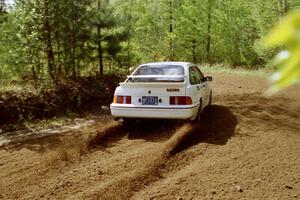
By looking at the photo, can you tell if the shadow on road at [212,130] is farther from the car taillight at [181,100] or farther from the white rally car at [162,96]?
the car taillight at [181,100]

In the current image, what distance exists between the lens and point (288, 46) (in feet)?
1.44

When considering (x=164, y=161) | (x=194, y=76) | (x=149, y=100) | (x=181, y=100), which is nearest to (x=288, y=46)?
(x=164, y=161)

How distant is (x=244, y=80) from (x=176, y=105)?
11.2 meters

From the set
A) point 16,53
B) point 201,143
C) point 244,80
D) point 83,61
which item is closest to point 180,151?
point 201,143

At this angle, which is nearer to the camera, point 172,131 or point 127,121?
point 172,131

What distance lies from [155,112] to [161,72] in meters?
1.33

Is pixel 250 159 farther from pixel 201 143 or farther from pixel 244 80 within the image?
pixel 244 80

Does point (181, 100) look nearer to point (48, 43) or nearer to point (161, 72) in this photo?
point (161, 72)

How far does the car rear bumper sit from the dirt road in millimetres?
342

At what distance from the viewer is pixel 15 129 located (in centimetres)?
940

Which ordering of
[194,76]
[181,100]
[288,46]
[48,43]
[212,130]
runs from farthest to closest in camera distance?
[48,43], [194,76], [212,130], [181,100], [288,46]

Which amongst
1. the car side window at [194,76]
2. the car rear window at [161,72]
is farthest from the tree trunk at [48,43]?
the car side window at [194,76]

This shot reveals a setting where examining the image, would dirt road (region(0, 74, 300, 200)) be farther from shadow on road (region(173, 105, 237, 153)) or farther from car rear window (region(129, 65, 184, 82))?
car rear window (region(129, 65, 184, 82))

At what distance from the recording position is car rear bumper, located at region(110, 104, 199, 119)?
7945mm
